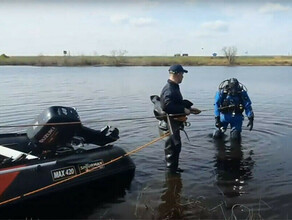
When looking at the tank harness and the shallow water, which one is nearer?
the shallow water

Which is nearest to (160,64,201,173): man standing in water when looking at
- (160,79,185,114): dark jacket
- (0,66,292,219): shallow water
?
(160,79,185,114): dark jacket

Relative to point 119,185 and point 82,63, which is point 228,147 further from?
point 82,63

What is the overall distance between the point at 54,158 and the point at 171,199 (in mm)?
1980

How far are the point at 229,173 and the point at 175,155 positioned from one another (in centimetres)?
118

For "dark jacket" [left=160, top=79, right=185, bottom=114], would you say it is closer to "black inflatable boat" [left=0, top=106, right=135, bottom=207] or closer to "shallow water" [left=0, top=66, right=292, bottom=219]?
"black inflatable boat" [left=0, top=106, right=135, bottom=207]

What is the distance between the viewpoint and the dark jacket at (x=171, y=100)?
6.63 m

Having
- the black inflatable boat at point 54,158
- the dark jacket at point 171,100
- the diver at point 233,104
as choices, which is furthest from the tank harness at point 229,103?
the black inflatable boat at point 54,158

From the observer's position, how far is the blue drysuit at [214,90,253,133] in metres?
9.16

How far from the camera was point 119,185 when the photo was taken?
6.65 metres

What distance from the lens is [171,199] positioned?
20.1ft

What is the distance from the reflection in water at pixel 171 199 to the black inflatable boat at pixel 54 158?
74 centimetres

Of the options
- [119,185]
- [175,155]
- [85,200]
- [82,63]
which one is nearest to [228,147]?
[175,155]

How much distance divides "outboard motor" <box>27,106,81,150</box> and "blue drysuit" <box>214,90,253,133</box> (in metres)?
4.11

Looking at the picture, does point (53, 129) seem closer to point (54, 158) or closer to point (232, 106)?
point (54, 158)
